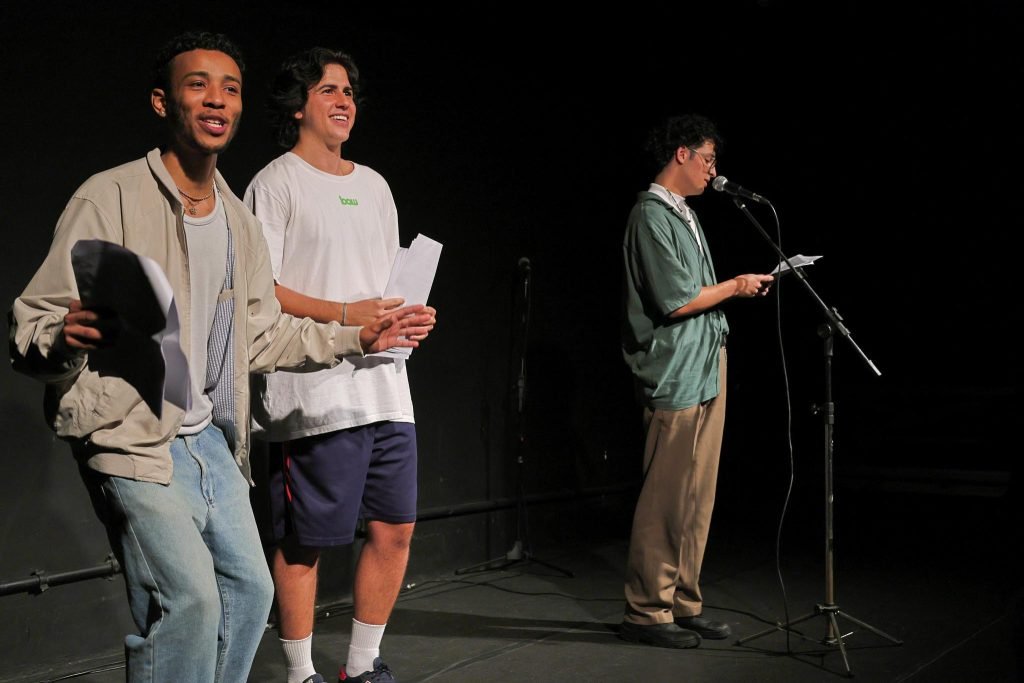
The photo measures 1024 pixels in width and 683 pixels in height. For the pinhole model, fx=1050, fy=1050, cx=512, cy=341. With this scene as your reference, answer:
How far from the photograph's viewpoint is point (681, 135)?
359 cm

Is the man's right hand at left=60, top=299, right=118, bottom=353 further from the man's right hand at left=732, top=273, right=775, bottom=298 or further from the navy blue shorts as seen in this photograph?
the man's right hand at left=732, top=273, right=775, bottom=298

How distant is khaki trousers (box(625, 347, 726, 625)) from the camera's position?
3.44 meters

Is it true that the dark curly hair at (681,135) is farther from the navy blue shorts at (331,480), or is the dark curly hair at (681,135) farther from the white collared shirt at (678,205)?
the navy blue shorts at (331,480)

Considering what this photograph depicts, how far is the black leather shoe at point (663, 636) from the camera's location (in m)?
3.42

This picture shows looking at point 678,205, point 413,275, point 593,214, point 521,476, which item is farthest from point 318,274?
point 593,214

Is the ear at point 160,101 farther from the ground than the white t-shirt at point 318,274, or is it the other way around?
the ear at point 160,101

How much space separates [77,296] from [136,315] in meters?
0.26

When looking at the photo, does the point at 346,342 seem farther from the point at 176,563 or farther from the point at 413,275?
the point at 176,563

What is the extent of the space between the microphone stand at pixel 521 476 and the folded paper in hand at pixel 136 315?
3142mm

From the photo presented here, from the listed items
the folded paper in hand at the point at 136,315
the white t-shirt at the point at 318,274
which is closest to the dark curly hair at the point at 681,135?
the white t-shirt at the point at 318,274

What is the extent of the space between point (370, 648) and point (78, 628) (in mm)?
1101

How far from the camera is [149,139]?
349 centimetres

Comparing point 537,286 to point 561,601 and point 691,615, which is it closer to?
point 561,601

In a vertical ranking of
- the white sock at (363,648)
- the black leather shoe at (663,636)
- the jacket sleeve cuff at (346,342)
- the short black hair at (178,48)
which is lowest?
the black leather shoe at (663,636)
